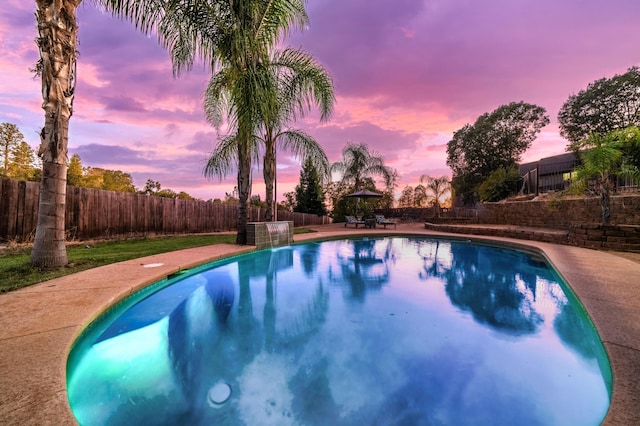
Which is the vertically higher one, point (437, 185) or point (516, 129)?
point (516, 129)

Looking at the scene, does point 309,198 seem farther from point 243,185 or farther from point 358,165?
point 243,185

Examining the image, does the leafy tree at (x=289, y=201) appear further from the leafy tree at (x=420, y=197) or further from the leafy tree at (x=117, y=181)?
the leafy tree at (x=117, y=181)

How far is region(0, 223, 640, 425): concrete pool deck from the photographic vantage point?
1360 millimetres

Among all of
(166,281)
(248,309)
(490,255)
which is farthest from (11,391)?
(490,255)

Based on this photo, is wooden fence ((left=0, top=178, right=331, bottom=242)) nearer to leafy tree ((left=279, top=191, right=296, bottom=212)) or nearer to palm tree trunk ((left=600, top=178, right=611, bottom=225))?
leafy tree ((left=279, top=191, right=296, bottom=212))

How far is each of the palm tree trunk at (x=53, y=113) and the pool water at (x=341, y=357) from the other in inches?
73.6

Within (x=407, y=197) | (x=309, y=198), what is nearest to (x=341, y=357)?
(x=309, y=198)

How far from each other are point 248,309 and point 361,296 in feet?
6.10

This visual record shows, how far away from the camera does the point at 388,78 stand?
33.9 ft

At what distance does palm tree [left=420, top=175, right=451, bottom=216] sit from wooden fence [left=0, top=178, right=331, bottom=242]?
16.6 metres

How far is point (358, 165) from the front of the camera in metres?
20.6

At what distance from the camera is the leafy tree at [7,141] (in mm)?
18375

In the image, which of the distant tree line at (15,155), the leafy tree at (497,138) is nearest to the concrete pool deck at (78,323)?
the leafy tree at (497,138)

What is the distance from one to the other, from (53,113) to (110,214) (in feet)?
16.3
